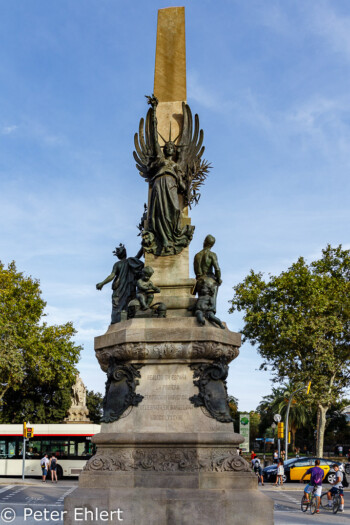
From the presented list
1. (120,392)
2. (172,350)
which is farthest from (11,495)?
(172,350)

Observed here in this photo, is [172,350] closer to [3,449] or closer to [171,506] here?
[171,506]

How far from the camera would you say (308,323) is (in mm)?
37281

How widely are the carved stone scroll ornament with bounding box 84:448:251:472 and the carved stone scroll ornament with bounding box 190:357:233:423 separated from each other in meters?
0.66

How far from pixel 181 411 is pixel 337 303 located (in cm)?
2811

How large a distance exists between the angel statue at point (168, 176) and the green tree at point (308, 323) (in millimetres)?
24074

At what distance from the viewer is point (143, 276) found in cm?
1205

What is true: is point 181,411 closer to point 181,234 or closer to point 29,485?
point 181,234

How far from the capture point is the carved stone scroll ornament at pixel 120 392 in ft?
36.1

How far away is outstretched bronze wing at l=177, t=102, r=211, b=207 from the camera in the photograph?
545 inches

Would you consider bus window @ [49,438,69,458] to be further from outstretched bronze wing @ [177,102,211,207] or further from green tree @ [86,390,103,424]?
green tree @ [86,390,103,424]

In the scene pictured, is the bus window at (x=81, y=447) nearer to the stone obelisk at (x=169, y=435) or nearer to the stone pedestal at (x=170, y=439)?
the stone obelisk at (x=169, y=435)

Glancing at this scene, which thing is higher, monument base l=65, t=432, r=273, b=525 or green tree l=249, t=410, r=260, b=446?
monument base l=65, t=432, r=273, b=525

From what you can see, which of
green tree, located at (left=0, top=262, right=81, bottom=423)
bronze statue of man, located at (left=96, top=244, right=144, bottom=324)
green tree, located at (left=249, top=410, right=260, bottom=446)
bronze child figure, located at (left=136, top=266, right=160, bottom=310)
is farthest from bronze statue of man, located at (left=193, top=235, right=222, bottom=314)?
green tree, located at (left=249, top=410, right=260, bottom=446)

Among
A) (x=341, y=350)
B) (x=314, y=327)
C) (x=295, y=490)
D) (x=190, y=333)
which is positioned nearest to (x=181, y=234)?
(x=190, y=333)
